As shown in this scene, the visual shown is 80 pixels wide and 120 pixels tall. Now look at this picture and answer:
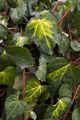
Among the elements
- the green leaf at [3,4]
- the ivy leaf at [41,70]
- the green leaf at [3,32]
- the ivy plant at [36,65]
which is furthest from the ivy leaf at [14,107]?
the green leaf at [3,4]

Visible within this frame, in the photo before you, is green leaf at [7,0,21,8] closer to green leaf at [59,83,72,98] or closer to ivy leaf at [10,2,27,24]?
ivy leaf at [10,2,27,24]

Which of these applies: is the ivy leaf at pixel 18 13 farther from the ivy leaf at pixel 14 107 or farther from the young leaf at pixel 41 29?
the ivy leaf at pixel 14 107

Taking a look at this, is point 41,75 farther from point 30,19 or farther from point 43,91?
point 30,19

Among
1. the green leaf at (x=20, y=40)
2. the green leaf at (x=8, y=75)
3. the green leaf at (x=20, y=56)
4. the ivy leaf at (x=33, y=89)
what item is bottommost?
the ivy leaf at (x=33, y=89)

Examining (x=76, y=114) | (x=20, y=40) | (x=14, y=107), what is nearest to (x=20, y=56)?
(x=20, y=40)

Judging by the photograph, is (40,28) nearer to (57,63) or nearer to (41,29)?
(41,29)

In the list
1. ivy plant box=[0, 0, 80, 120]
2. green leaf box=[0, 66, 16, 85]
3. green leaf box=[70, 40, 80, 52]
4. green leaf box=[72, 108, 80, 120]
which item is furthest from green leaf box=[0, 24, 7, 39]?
green leaf box=[72, 108, 80, 120]
